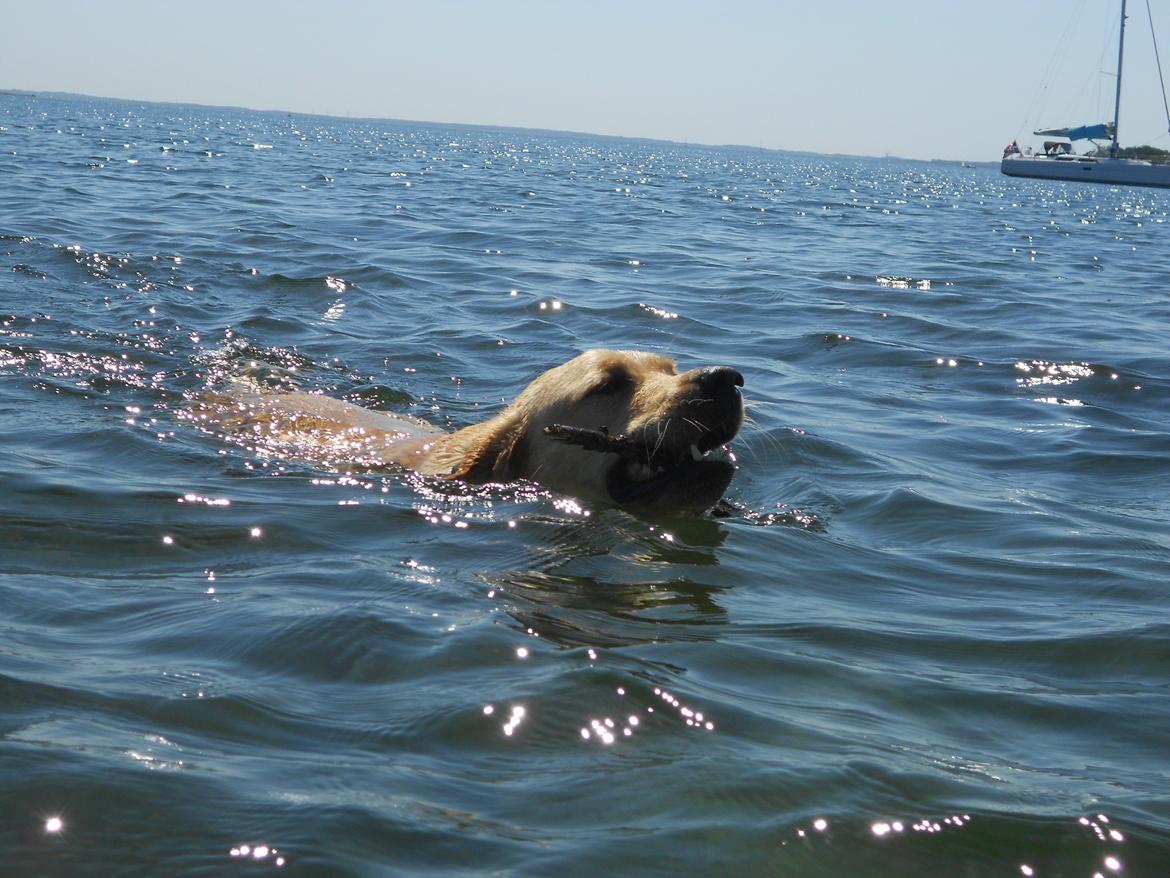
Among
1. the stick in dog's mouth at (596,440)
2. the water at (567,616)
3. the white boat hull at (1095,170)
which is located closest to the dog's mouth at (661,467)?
the stick in dog's mouth at (596,440)

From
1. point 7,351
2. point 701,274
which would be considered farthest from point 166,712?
point 701,274

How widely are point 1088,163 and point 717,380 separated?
80292 mm

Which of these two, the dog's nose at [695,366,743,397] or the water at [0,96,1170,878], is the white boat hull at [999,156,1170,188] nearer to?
the water at [0,96,1170,878]

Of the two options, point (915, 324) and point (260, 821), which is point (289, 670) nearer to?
point (260, 821)

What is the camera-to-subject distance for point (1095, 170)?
7644 centimetres

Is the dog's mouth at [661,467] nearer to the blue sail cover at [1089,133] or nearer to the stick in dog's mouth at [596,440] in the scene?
the stick in dog's mouth at [596,440]

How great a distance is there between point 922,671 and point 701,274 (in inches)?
468

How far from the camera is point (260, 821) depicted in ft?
8.98

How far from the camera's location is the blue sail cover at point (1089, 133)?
82.4 meters

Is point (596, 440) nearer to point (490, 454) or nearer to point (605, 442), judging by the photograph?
point (605, 442)

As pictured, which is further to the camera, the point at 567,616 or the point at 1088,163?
the point at 1088,163

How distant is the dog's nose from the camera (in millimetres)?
5137

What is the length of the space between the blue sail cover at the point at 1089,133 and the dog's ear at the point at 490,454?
276 feet

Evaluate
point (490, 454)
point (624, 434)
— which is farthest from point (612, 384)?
point (490, 454)
